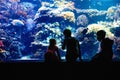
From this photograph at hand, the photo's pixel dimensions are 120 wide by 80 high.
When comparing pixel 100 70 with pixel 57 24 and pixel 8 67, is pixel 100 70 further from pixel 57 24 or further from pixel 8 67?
pixel 57 24

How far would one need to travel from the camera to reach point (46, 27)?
1515cm

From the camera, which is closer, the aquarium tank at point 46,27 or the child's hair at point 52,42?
the child's hair at point 52,42

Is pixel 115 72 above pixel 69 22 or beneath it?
beneath

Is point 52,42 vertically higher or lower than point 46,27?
lower

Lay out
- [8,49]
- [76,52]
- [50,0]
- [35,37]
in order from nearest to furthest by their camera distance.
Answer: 1. [76,52]
2. [8,49]
3. [35,37]
4. [50,0]

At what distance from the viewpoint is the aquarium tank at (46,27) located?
46.7ft

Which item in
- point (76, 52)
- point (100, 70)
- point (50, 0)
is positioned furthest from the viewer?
point (50, 0)

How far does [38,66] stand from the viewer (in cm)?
404

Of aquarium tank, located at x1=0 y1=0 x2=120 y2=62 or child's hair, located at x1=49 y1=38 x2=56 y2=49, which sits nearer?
child's hair, located at x1=49 y1=38 x2=56 y2=49

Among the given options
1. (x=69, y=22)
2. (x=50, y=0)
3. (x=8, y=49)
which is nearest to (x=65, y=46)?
(x=8, y=49)

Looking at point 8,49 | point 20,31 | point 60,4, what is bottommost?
point 8,49

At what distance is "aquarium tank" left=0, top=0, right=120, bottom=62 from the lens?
1423 centimetres

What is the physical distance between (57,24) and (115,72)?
11851 mm

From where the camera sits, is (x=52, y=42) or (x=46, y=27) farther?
(x=46, y=27)
